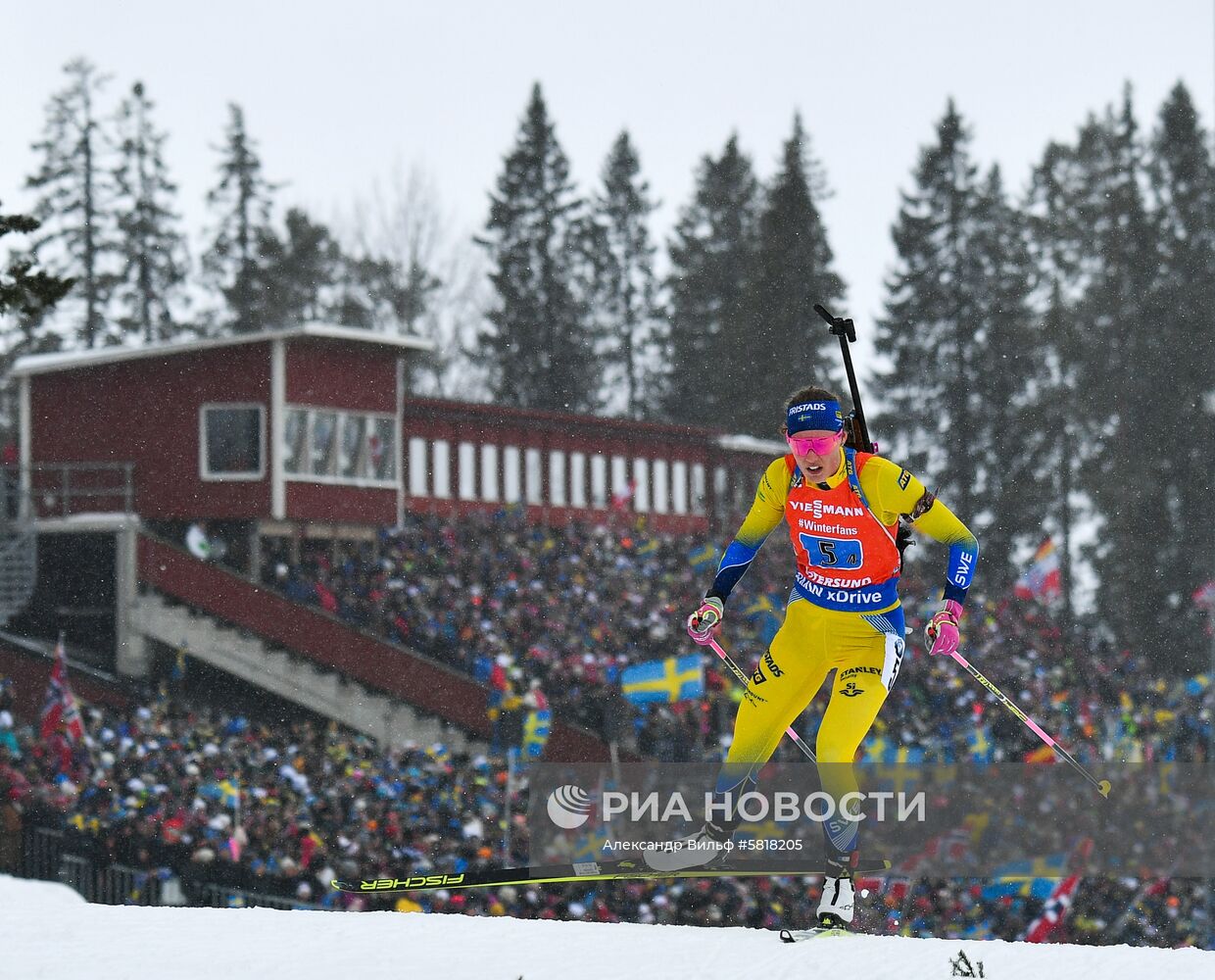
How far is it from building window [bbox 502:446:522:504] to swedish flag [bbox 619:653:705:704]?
50.7 ft

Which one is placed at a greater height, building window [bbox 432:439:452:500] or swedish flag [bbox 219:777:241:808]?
building window [bbox 432:439:452:500]

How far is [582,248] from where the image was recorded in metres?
48.2

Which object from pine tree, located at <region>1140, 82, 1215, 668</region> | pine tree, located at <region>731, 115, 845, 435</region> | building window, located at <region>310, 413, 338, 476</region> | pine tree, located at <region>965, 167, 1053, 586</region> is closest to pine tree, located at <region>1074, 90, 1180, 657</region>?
pine tree, located at <region>1140, 82, 1215, 668</region>

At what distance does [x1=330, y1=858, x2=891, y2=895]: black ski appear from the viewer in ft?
26.8

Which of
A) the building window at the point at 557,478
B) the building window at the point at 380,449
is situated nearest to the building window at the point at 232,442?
the building window at the point at 380,449

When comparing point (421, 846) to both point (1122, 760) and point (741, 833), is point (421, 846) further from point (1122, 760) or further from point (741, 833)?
point (1122, 760)

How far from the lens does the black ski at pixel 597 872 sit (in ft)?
26.8

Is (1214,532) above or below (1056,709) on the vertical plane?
above

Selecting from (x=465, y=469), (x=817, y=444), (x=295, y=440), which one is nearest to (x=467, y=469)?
(x=465, y=469)

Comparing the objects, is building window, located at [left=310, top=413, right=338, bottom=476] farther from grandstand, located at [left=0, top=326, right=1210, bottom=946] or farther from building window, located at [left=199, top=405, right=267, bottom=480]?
building window, located at [left=199, top=405, right=267, bottom=480]

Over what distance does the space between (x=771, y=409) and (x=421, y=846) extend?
2685 centimetres

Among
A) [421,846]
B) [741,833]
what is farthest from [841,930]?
[421,846]

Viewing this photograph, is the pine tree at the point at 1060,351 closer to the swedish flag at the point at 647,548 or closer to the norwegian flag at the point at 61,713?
the swedish flag at the point at 647,548

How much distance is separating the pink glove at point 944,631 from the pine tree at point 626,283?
42.0 metres
